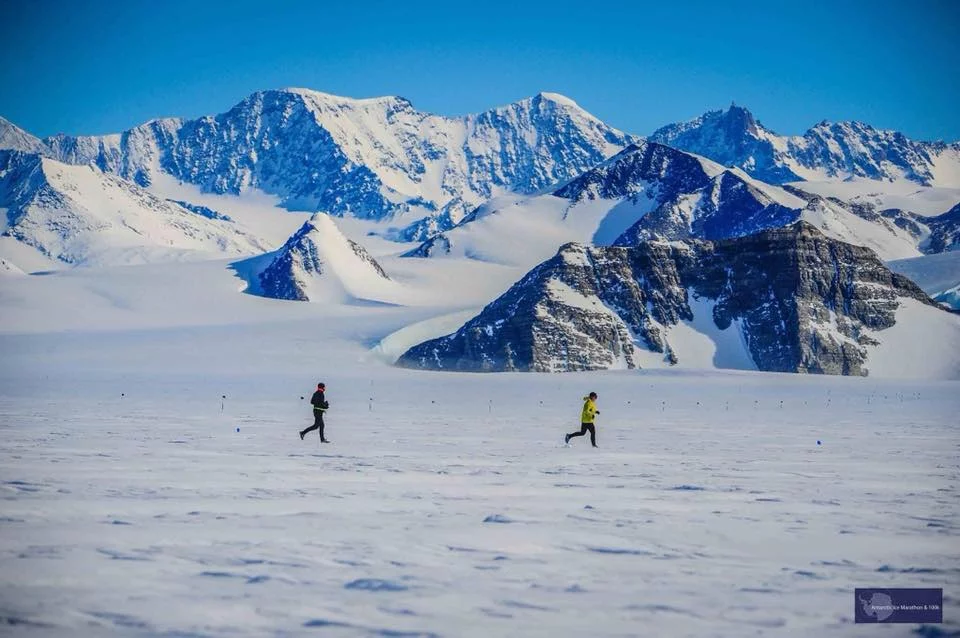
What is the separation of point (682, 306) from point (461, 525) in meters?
121

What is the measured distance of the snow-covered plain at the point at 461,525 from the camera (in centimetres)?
972

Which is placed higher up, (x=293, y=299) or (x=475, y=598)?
(x=293, y=299)

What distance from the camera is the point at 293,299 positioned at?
Answer: 193125 millimetres

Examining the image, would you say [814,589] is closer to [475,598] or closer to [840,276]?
[475,598]

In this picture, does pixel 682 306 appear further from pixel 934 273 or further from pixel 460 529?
pixel 460 529

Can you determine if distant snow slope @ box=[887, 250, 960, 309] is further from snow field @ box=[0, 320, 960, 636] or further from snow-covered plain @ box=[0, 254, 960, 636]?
snow field @ box=[0, 320, 960, 636]

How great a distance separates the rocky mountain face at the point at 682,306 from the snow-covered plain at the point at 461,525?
80450 mm

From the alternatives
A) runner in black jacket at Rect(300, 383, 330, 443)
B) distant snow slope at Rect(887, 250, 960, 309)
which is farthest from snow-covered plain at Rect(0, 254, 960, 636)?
distant snow slope at Rect(887, 250, 960, 309)

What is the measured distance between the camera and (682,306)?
13150cm

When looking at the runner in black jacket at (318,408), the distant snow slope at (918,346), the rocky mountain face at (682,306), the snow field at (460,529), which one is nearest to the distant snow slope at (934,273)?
the distant snow slope at (918,346)

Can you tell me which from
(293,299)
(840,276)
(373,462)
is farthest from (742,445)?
(293,299)

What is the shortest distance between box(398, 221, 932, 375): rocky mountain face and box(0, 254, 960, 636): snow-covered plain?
8045 centimetres

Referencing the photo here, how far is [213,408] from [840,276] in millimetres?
105490

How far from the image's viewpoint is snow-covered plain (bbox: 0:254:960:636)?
9.72 m
